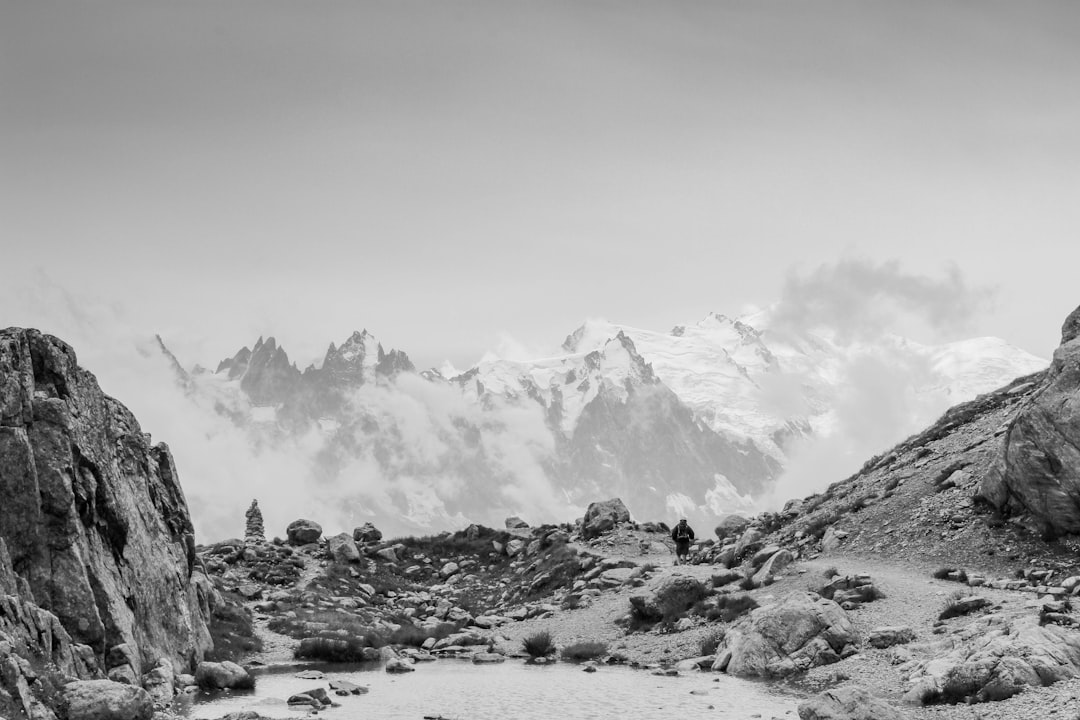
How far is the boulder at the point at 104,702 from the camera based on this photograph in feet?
64.8

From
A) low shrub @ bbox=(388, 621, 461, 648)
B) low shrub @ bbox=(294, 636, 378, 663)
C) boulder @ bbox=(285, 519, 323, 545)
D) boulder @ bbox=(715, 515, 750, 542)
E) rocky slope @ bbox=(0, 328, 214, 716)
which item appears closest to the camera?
rocky slope @ bbox=(0, 328, 214, 716)

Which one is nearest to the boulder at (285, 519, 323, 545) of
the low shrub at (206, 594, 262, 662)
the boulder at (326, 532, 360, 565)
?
the boulder at (326, 532, 360, 565)

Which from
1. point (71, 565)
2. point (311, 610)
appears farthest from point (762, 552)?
point (71, 565)

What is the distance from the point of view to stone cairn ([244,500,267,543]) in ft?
249

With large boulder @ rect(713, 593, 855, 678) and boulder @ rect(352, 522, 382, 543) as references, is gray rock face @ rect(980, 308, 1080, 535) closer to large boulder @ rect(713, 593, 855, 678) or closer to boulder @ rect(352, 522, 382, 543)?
large boulder @ rect(713, 593, 855, 678)

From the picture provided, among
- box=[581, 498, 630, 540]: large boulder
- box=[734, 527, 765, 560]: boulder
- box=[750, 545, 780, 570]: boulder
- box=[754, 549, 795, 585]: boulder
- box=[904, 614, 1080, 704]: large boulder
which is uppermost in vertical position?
box=[581, 498, 630, 540]: large boulder

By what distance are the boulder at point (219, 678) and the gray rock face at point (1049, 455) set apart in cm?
3315

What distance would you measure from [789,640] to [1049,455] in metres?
16.2

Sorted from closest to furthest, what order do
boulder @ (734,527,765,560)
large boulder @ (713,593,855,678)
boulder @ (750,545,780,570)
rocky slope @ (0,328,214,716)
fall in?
1. rocky slope @ (0,328,214,716)
2. large boulder @ (713,593,855,678)
3. boulder @ (750,545,780,570)
4. boulder @ (734,527,765,560)

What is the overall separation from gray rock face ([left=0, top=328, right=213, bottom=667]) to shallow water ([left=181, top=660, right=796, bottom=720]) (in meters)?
3.93

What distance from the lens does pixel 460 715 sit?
82.5ft

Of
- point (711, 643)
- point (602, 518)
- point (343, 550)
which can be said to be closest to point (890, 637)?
point (711, 643)

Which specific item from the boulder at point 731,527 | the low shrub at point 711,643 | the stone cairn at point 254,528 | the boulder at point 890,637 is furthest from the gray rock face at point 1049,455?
the stone cairn at point 254,528

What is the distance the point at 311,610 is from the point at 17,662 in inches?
1495
